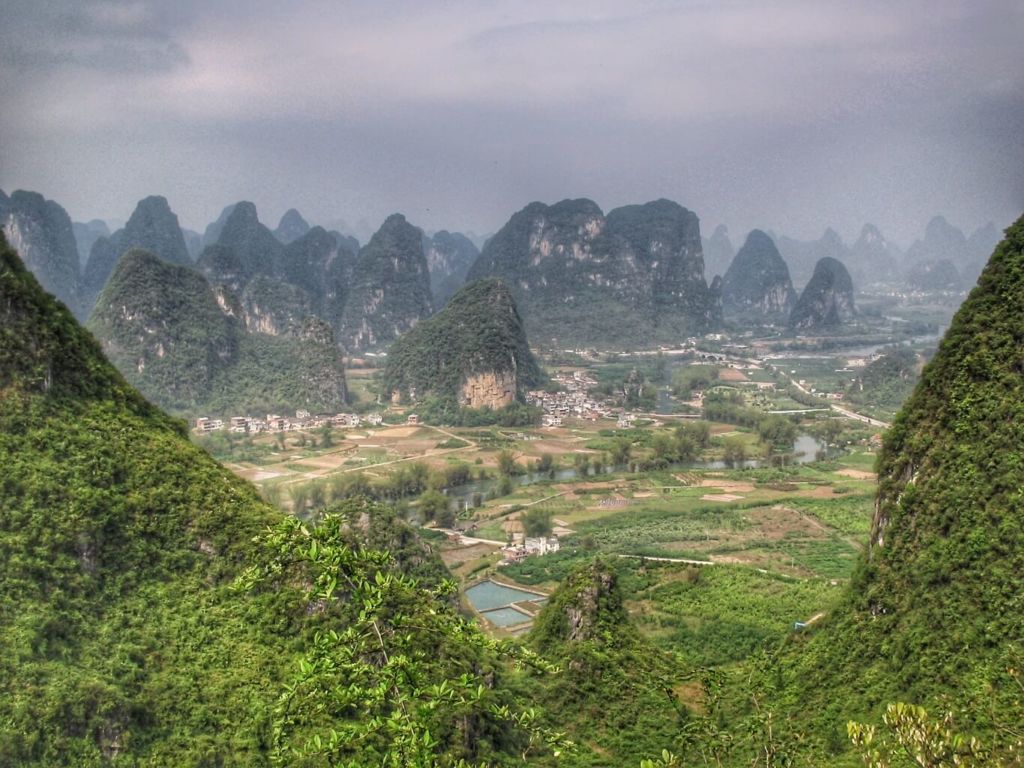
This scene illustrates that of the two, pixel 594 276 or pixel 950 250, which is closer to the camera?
pixel 594 276

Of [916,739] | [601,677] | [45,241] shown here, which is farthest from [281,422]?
[916,739]

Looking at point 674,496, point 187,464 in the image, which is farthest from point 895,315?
point 187,464

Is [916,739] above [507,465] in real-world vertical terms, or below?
above

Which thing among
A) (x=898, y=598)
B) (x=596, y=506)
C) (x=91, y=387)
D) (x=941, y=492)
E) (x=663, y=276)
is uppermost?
(x=663, y=276)

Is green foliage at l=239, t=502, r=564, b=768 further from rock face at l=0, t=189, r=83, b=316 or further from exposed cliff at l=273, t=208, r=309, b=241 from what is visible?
exposed cliff at l=273, t=208, r=309, b=241

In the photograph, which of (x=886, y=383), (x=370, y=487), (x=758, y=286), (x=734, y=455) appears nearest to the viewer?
(x=370, y=487)

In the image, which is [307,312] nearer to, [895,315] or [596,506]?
[596,506]

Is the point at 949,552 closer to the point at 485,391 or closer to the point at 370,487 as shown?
the point at 370,487
